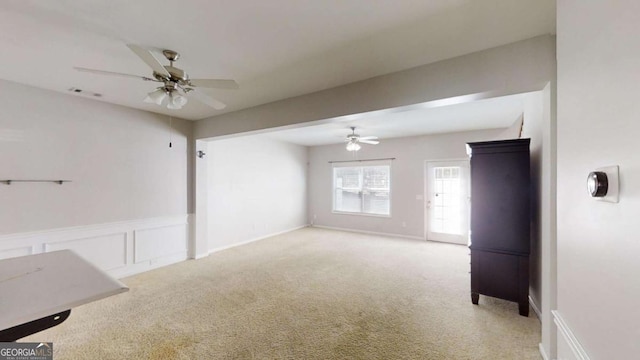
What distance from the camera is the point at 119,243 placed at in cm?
367

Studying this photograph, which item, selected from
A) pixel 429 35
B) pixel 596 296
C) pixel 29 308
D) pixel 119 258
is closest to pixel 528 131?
pixel 429 35

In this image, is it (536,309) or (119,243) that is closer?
(536,309)

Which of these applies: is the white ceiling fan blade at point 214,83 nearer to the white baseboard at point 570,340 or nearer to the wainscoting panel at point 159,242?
the white baseboard at point 570,340

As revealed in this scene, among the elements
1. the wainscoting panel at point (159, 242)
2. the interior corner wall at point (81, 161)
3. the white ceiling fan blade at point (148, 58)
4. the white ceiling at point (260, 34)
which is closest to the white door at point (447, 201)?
the white ceiling at point (260, 34)

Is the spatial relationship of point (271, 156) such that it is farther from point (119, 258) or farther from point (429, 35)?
point (429, 35)

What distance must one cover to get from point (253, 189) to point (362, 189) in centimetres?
293

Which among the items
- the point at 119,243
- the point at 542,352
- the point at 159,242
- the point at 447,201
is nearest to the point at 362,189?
the point at 447,201

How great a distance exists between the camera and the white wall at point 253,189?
201 inches

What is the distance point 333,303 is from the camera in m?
2.88

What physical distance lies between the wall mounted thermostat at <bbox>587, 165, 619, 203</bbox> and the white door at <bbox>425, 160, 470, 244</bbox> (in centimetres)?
503

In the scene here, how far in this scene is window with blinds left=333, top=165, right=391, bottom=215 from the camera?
6.55 meters

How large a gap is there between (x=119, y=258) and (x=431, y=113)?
17.1 ft

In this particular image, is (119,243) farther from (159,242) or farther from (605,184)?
(605,184)

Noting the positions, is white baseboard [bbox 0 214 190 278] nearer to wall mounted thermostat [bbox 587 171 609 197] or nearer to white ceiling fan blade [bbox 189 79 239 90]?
white ceiling fan blade [bbox 189 79 239 90]
